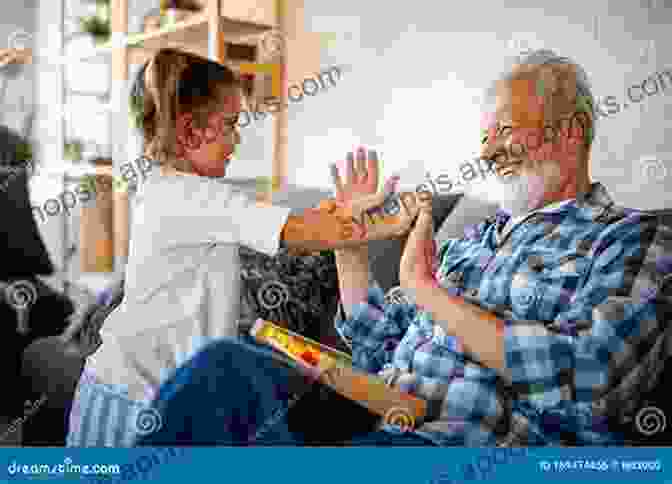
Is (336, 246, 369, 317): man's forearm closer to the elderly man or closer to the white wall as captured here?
the elderly man

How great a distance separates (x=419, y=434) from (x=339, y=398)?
134 mm

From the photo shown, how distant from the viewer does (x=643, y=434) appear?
42.3 inches

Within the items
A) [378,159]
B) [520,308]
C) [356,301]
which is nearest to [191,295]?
[356,301]

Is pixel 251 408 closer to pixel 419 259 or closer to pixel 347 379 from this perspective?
pixel 347 379

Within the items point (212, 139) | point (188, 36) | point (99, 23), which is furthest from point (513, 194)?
point (99, 23)

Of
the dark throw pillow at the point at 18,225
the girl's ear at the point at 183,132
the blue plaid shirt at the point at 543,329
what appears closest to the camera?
the blue plaid shirt at the point at 543,329

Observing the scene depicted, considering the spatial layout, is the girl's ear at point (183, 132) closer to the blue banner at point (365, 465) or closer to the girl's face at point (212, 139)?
the girl's face at point (212, 139)

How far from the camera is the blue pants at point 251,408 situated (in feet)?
3.22

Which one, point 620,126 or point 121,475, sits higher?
point 620,126

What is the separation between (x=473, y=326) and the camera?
1.00 metres

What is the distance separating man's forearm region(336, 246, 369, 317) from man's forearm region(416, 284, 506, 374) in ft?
0.45

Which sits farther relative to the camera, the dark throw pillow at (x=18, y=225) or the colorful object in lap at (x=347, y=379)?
the dark throw pillow at (x=18, y=225)

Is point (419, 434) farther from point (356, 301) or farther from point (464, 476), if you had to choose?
point (356, 301)

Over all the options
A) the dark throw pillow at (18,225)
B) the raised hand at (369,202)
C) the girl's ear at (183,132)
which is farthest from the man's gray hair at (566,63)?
the dark throw pillow at (18,225)
